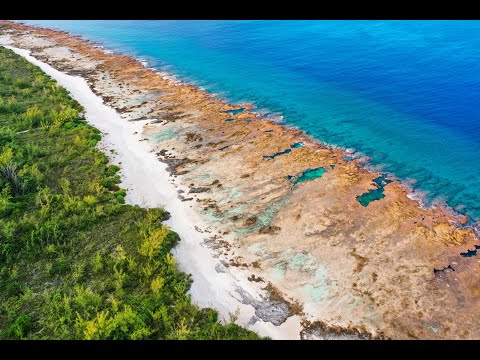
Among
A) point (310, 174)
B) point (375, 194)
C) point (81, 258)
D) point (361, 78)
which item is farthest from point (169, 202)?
point (361, 78)

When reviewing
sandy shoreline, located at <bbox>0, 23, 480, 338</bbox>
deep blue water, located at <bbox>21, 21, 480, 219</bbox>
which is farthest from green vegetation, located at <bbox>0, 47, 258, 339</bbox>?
deep blue water, located at <bbox>21, 21, 480, 219</bbox>

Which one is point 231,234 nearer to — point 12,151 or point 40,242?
point 40,242

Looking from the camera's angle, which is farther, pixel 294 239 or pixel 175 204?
pixel 175 204

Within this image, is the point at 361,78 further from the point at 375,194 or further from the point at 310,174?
the point at 375,194

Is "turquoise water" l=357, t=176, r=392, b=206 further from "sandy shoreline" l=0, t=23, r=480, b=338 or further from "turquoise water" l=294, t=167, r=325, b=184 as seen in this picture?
"turquoise water" l=294, t=167, r=325, b=184
